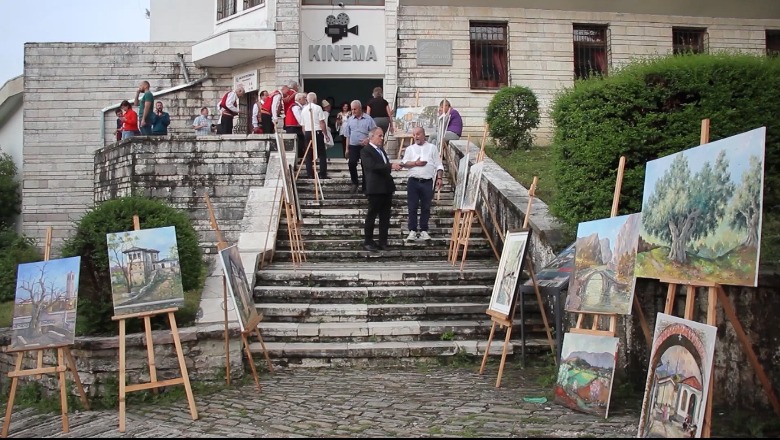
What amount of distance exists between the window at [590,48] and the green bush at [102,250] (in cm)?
1336

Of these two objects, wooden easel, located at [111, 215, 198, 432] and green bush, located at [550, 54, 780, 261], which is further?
green bush, located at [550, 54, 780, 261]

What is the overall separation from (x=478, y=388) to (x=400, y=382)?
2.47 ft

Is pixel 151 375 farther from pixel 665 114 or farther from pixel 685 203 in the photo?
pixel 665 114

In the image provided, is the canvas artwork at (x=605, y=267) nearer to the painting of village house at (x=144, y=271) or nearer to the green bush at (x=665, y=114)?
the green bush at (x=665, y=114)

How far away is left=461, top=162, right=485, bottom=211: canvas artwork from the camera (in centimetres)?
868

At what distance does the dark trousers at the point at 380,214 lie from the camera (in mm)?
9812

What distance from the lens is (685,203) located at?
451cm

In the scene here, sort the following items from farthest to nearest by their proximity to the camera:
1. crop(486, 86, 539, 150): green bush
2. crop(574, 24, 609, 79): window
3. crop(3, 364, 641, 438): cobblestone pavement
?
1. crop(574, 24, 609, 79): window
2. crop(486, 86, 539, 150): green bush
3. crop(3, 364, 641, 438): cobblestone pavement

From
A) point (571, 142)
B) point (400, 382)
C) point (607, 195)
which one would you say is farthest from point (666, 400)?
point (571, 142)

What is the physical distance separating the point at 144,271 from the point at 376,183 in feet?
14.1

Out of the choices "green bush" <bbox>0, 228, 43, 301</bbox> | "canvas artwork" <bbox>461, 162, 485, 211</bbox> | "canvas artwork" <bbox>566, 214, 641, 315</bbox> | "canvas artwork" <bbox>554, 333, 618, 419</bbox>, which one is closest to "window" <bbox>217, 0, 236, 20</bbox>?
"green bush" <bbox>0, 228, 43, 301</bbox>

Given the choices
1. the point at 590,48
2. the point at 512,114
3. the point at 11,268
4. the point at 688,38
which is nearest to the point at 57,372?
the point at 11,268

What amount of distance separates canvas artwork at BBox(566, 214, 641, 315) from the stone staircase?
1844 mm

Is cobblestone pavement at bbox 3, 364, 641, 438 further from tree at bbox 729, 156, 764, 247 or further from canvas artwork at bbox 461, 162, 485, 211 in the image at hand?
canvas artwork at bbox 461, 162, 485, 211
